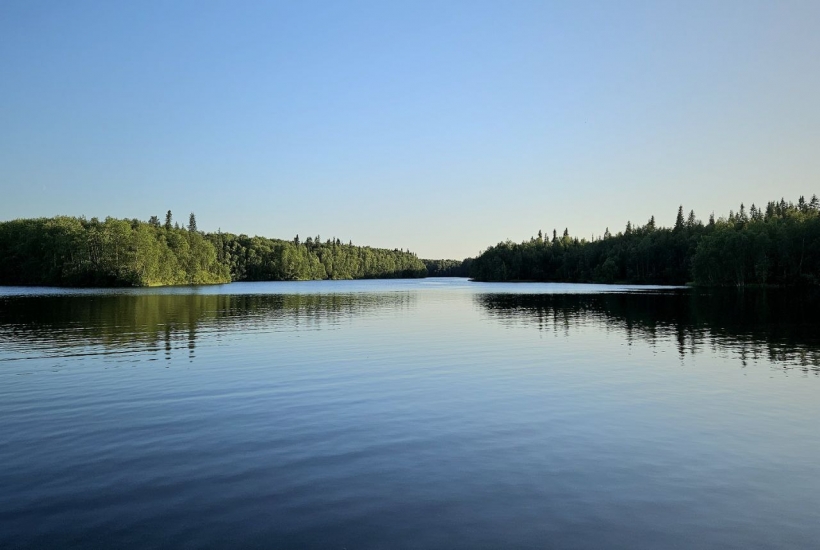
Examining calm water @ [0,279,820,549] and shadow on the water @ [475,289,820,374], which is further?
shadow on the water @ [475,289,820,374]

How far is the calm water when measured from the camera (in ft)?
33.9

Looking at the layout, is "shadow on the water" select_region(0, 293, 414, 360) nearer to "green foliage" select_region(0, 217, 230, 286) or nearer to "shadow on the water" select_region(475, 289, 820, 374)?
"shadow on the water" select_region(475, 289, 820, 374)

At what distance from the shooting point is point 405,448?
1523 cm

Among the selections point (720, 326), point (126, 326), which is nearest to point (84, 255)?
point (126, 326)

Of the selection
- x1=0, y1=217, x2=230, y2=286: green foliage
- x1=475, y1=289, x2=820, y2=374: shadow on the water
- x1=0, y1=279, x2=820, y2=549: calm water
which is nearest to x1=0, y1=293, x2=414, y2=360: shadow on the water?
x1=0, y1=279, x2=820, y2=549: calm water

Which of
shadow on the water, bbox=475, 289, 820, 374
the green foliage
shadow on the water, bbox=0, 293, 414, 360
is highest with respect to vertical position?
the green foliage

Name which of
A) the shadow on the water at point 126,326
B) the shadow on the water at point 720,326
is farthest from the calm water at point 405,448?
the shadow on the water at point 126,326

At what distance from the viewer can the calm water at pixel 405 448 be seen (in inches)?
407

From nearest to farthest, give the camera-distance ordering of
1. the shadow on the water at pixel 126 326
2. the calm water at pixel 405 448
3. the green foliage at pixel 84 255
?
the calm water at pixel 405 448 < the shadow on the water at pixel 126 326 < the green foliage at pixel 84 255

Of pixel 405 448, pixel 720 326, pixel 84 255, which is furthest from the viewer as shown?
pixel 84 255

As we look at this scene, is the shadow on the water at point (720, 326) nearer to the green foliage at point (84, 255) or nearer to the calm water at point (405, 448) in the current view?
the calm water at point (405, 448)

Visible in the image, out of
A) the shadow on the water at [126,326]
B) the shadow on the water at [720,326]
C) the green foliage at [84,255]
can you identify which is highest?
the green foliage at [84,255]

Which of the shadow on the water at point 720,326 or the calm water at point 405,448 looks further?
the shadow on the water at point 720,326

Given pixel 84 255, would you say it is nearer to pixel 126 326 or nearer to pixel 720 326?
pixel 126 326
